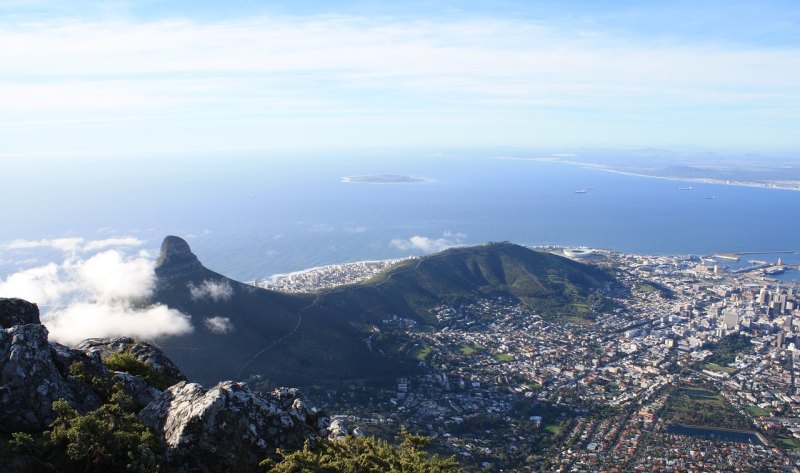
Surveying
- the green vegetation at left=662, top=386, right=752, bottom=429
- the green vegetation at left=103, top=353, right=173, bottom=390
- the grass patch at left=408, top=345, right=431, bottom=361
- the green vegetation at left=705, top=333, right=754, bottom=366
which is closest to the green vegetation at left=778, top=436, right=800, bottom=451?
the green vegetation at left=662, top=386, right=752, bottom=429

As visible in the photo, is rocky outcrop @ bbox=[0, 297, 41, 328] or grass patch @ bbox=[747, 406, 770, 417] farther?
grass patch @ bbox=[747, 406, 770, 417]

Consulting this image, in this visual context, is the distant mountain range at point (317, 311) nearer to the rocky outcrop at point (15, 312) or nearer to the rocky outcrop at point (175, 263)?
the rocky outcrop at point (175, 263)

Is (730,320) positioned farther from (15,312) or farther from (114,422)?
(15,312)

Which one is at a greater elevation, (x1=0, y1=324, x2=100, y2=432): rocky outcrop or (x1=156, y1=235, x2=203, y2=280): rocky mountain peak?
(x1=0, y1=324, x2=100, y2=432): rocky outcrop

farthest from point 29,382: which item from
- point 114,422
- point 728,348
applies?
point 728,348

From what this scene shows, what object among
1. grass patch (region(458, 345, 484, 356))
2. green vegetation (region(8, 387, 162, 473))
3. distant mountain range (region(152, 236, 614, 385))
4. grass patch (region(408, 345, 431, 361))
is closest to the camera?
green vegetation (region(8, 387, 162, 473))

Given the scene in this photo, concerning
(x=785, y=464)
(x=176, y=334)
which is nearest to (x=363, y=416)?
(x=176, y=334)

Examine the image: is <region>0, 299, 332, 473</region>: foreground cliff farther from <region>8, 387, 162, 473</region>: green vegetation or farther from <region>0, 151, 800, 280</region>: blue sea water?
<region>0, 151, 800, 280</region>: blue sea water
